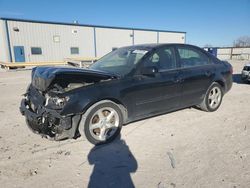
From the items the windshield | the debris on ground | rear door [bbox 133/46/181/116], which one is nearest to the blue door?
the windshield

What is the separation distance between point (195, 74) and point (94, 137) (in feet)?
A: 8.72

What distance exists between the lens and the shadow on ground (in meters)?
2.59

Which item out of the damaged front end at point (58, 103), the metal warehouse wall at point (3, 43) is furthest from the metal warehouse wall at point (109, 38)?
the damaged front end at point (58, 103)

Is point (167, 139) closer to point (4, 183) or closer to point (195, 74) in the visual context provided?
point (195, 74)

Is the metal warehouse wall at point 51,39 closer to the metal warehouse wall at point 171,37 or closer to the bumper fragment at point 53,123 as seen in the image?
the metal warehouse wall at point 171,37

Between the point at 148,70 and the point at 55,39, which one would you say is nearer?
the point at 148,70

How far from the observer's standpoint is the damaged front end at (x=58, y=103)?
314 centimetres

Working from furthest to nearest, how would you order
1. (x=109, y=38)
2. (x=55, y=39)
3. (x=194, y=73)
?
1. (x=109, y=38)
2. (x=55, y=39)
3. (x=194, y=73)

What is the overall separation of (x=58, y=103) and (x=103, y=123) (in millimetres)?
854

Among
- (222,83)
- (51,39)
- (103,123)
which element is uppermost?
(51,39)

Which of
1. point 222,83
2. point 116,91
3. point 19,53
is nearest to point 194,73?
point 222,83

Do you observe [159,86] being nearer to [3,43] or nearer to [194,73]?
[194,73]

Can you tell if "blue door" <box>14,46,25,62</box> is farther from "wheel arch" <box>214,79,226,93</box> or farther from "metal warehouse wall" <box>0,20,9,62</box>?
"wheel arch" <box>214,79,226,93</box>

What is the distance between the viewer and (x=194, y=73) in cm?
470
